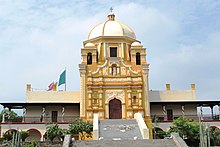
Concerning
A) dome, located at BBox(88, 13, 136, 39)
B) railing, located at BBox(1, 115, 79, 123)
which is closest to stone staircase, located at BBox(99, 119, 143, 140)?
railing, located at BBox(1, 115, 79, 123)

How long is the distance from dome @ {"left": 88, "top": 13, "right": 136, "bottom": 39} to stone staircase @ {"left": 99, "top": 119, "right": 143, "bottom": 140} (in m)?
12.3

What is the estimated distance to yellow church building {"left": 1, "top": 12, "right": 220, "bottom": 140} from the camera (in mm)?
40094

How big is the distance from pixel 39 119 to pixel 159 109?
15157 mm

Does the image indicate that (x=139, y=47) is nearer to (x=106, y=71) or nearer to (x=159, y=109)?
(x=106, y=71)

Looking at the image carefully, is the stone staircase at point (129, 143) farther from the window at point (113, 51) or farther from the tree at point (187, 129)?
the window at point (113, 51)

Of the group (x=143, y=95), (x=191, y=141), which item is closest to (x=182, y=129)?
(x=191, y=141)

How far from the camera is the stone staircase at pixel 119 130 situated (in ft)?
106

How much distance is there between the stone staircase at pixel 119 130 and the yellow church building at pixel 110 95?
2.83m

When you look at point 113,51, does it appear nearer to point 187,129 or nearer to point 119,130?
point 119,130

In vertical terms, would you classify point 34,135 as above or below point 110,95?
below

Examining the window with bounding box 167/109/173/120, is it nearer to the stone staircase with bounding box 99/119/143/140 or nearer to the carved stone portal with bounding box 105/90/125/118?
the carved stone portal with bounding box 105/90/125/118

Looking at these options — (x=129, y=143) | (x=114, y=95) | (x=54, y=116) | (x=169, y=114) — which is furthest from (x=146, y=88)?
(x=129, y=143)

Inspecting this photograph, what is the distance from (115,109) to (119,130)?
6.45 meters

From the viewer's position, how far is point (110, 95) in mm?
40656
